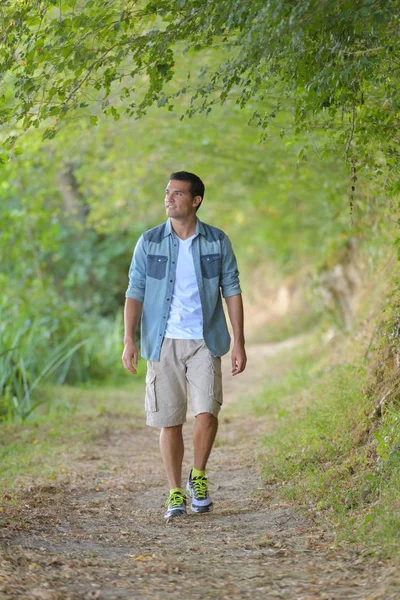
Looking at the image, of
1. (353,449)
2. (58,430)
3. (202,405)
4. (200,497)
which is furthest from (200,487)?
(58,430)

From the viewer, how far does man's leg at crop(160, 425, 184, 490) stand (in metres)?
5.43

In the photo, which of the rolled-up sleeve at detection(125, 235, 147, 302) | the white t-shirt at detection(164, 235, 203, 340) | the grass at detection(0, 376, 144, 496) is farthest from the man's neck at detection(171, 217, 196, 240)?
the grass at detection(0, 376, 144, 496)

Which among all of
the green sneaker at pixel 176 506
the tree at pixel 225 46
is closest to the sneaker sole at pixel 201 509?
the green sneaker at pixel 176 506

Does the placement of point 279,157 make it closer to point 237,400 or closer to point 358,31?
point 237,400

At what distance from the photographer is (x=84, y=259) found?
17766 mm

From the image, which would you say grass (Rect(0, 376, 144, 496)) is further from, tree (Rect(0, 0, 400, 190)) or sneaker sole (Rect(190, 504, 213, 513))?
tree (Rect(0, 0, 400, 190))

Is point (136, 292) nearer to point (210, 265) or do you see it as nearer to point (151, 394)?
point (210, 265)

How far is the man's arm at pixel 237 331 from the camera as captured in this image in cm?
548

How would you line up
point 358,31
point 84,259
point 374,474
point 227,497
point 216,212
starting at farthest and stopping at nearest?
point 216,212, point 84,259, point 227,497, point 374,474, point 358,31

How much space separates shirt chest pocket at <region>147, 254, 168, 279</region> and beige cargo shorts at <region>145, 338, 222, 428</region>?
0.40m

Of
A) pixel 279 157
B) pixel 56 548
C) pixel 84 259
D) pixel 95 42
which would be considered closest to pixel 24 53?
pixel 95 42

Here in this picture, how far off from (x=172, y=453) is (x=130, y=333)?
2.55 ft

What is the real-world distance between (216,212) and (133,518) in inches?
620

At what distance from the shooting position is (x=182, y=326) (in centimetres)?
541
